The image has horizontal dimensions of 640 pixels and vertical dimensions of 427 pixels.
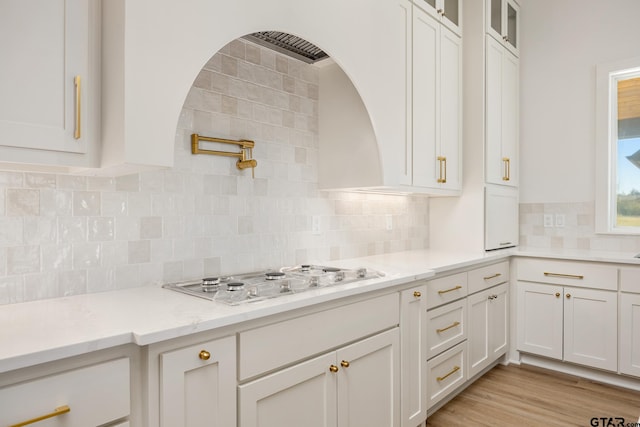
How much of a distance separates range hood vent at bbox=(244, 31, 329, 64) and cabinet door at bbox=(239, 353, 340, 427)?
1.47m

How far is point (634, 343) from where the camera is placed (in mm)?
2695

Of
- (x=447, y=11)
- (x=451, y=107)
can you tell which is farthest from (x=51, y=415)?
(x=447, y=11)

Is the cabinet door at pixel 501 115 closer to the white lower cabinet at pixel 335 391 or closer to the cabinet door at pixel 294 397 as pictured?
the white lower cabinet at pixel 335 391

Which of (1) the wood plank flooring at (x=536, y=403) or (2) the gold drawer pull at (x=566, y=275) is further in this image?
(2) the gold drawer pull at (x=566, y=275)

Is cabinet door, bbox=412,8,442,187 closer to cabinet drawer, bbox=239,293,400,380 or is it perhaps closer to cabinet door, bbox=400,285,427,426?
cabinet door, bbox=400,285,427,426

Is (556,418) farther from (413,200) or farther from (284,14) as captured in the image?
(284,14)

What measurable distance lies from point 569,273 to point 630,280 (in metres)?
0.35

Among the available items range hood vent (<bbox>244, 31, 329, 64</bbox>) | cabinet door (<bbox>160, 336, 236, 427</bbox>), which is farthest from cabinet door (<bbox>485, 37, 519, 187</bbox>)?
cabinet door (<bbox>160, 336, 236, 427</bbox>)

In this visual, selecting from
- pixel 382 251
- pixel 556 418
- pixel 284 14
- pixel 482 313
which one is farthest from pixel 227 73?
pixel 556 418

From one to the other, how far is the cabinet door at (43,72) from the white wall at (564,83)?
351cm

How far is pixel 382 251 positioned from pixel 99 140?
2041 mm

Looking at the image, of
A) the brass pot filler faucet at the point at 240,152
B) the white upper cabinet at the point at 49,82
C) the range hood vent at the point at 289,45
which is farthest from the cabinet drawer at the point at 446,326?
the white upper cabinet at the point at 49,82

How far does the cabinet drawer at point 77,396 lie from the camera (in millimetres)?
883

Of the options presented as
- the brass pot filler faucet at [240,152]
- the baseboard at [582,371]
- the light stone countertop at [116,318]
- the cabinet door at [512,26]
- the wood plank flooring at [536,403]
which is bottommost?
the wood plank flooring at [536,403]
